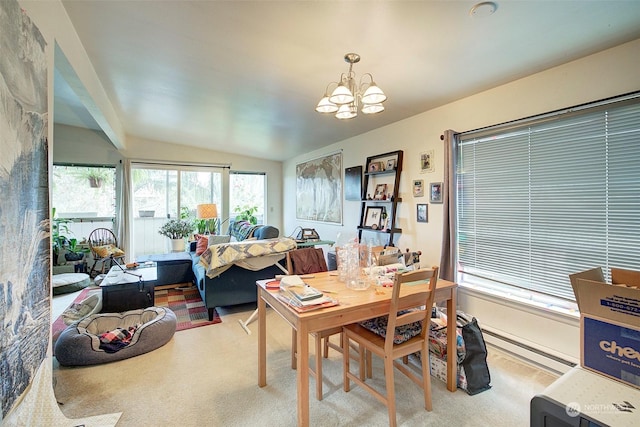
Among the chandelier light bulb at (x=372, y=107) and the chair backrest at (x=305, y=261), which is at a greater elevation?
the chandelier light bulb at (x=372, y=107)

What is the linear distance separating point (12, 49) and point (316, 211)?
15.6ft

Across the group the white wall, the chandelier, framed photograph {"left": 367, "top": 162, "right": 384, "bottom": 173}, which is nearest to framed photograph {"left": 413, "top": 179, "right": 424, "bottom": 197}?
the white wall

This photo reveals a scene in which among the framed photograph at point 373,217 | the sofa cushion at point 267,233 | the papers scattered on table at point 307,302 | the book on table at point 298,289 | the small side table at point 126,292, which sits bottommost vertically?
the small side table at point 126,292

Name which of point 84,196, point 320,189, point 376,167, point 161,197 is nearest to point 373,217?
point 376,167

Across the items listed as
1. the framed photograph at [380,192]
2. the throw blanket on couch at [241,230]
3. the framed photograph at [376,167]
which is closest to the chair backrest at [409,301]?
the framed photograph at [380,192]

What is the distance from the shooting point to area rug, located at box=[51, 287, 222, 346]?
3.08 metres

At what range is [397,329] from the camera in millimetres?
1885

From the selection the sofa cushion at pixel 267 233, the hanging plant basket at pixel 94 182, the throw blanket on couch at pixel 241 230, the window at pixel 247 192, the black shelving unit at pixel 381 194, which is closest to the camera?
the black shelving unit at pixel 381 194

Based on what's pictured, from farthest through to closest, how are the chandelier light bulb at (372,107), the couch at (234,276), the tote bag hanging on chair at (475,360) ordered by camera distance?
the couch at (234,276) → the chandelier light bulb at (372,107) → the tote bag hanging on chair at (475,360)

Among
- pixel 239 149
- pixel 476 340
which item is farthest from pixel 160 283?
pixel 476 340

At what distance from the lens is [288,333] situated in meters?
2.96

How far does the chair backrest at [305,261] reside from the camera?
2500mm

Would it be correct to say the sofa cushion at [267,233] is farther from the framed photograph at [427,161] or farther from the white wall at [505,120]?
the framed photograph at [427,161]

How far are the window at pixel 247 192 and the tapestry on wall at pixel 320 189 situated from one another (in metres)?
1.24
